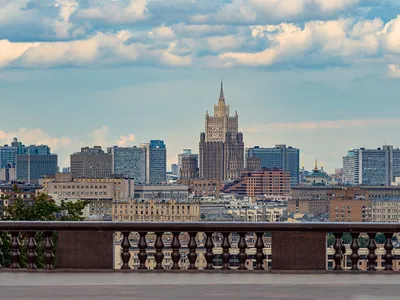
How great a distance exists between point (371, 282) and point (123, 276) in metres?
2.27

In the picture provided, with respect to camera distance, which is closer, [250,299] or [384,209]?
[250,299]

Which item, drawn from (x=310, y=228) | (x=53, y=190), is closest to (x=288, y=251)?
(x=310, y=228)

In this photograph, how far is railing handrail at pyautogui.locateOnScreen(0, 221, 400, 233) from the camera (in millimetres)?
11594

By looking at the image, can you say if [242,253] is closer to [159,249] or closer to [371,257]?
[159,249]

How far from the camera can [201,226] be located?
11742 millimetres

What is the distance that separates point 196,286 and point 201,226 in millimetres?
1330

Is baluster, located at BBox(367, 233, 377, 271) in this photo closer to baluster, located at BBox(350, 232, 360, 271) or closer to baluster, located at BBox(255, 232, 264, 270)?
baluster, located at BBox(350, 232, 360, 271)

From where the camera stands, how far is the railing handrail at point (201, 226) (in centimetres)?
1159

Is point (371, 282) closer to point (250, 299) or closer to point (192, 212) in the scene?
point (250, 299)

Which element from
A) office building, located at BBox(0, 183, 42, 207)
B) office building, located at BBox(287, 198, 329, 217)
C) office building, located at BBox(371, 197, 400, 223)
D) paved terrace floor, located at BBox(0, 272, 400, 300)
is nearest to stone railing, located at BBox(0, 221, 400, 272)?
paved terrace floor, located at BBox(0, 272, 400, 300)

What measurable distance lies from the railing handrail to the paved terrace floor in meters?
0.46

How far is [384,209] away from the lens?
571 feet

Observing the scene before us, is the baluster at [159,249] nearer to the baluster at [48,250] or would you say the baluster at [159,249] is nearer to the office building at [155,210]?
the baluster at [48,250]

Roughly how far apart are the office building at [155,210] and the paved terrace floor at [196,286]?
136510mm
